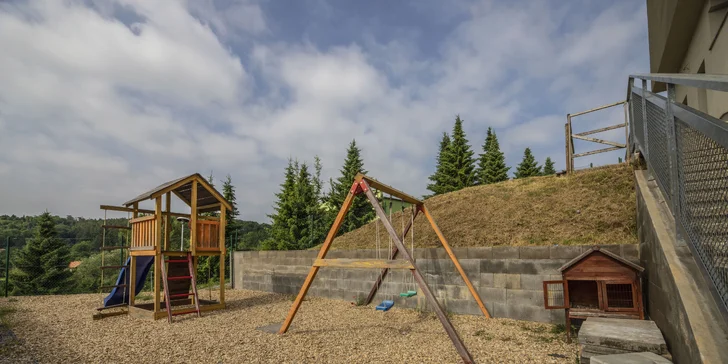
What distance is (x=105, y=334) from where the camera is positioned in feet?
23.2

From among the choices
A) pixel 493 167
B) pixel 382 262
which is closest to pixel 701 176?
pixel 382 262

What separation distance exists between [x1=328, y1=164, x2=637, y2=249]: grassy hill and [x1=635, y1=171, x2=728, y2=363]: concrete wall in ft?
8.69

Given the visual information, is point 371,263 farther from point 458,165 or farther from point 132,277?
point 458,165

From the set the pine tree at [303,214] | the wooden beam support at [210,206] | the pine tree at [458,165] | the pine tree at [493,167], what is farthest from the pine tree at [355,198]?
the wooden beam support at [210,206]

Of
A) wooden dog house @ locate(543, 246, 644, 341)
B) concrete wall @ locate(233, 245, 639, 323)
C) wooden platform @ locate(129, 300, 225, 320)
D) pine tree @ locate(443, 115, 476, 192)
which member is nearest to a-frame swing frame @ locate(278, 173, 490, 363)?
concrete wall @ locate(233, 245, 639, 323)

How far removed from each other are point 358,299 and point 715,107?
841 cm

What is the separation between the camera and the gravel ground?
539cm

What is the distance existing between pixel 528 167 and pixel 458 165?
11.3 m

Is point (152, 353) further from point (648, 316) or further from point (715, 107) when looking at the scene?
point (715, 107)

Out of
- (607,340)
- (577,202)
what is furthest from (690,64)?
(607,340)

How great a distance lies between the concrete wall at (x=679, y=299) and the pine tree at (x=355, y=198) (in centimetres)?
2089

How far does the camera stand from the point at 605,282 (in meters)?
5.35

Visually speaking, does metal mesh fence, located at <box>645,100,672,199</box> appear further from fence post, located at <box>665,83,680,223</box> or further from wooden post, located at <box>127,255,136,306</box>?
wooden post, located at <box>127,255,136,306</box>

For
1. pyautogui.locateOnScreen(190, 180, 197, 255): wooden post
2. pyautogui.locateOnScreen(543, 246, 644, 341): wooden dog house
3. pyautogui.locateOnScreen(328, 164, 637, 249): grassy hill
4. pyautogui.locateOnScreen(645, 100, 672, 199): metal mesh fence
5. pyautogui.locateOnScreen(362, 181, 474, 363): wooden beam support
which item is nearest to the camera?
pyautogui.locateOnScreen(645, 100, 672, 199): metal mesh fence
